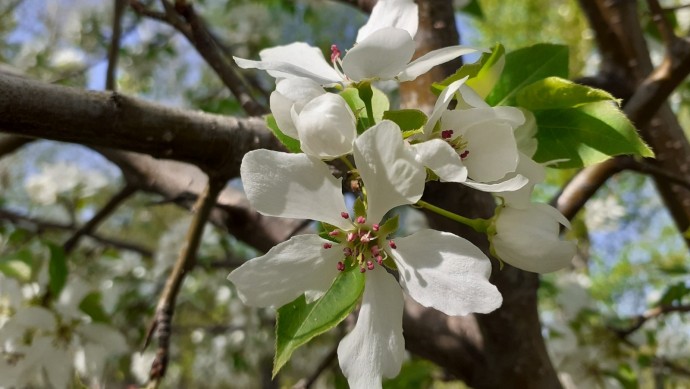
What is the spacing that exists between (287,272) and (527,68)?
32cm

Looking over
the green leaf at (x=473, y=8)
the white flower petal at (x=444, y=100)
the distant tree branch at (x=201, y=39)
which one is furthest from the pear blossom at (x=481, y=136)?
the green leaf at (x=473, y=8)

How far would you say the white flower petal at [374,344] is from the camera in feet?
1.67

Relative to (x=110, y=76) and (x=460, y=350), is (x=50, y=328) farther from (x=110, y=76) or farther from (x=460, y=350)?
(x=460, y=350)

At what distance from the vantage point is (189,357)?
172 inches

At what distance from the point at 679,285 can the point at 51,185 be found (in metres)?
2.02

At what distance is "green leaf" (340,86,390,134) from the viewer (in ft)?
1.85

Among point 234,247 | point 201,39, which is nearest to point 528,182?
point 201,39

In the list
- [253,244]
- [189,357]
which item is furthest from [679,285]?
[189,357]

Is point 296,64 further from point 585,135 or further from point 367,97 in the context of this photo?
point 585,135

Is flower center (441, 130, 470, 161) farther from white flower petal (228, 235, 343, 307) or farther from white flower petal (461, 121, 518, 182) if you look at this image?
white flower petal (228, 235, 343, 307)

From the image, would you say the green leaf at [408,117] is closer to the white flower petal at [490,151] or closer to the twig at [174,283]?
the white flower petal at [490,151]

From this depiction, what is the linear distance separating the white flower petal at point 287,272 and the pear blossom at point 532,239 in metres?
0.14

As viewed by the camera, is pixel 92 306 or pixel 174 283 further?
pixel 92 306

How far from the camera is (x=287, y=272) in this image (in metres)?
0.52
